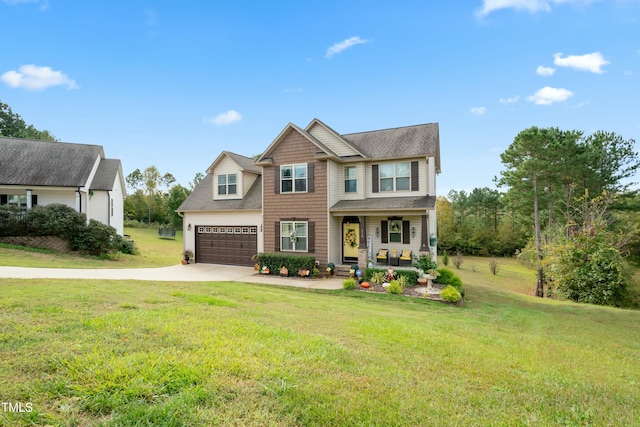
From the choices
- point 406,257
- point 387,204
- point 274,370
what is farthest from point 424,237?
point 274,370

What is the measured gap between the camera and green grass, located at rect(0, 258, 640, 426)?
2.63 meters

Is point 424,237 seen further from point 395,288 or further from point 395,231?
point 395,288

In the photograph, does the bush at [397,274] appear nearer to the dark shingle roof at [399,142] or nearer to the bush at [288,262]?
the bush at [288,262]

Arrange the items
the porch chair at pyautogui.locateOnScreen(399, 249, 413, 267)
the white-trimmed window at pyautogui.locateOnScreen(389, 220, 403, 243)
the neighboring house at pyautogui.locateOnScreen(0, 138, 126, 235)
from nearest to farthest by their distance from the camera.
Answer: the porch chair at pyautogui.locateOnScreen(399, 249, 413, 267)
the white-trimmed window at pyautogui.locateOnScreen(389, 220, 403, 243)
the neighboring house at pyautogui.locateOnScreen(0, 138, 126, 235)

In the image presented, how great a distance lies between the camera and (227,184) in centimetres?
1878

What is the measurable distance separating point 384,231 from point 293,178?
5354 mm

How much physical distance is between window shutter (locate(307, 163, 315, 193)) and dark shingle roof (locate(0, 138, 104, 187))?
16.1 m

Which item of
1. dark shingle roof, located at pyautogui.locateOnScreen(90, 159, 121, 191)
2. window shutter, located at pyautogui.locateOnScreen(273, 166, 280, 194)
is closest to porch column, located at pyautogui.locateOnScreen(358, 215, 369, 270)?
window shutter, located at pyautogui.locateOnScreen(273, 166, 280, 194)

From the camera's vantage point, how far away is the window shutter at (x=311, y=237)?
15.5 metres

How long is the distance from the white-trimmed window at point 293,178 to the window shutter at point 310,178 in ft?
0.64

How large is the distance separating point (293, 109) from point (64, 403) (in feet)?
76.7

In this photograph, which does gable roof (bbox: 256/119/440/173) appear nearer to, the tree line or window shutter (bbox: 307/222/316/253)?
window shutter (bbox: 307/222/316/253)

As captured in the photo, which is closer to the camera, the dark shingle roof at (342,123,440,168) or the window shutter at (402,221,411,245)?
the dark shingle roof at (342,123,440,168)

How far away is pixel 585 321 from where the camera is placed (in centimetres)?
1030
